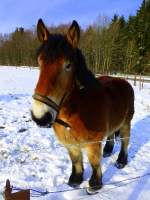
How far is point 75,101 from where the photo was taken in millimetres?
3629

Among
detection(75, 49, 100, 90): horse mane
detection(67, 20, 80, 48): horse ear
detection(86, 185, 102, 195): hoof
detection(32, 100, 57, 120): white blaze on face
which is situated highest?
detection(67, 20, 80, 48): horse ear

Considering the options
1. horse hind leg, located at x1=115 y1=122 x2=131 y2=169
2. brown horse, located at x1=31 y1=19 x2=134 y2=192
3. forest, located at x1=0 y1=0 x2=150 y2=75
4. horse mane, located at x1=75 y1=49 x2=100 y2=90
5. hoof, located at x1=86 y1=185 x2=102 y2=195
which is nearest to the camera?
brown horse, located at x1=31 y1=19 x2=134 y2=192

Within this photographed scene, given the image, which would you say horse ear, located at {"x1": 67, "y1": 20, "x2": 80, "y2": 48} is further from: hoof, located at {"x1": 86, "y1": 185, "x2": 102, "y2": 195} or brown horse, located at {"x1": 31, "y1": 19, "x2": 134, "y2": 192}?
hoof, located at {"x1": 86, "y1": 185, "x2": 102, "y2": 195}

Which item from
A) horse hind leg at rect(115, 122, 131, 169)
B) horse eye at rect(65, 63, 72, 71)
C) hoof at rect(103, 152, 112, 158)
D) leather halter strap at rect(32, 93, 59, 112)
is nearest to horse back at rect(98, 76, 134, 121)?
horse hind leg at rect(115, 122, 131, 169)

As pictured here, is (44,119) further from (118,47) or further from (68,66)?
(118,47)

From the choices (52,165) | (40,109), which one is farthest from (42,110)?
(52,165)

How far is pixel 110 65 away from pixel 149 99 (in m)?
31.7

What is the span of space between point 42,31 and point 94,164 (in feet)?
6.10

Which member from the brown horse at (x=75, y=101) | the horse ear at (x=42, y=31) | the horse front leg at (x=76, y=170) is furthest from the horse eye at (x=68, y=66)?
the horse front leg at (x=76, y=170)

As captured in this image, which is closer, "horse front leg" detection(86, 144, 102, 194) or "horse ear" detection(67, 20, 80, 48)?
"horse ear" detection(67, 20, 80, 48)

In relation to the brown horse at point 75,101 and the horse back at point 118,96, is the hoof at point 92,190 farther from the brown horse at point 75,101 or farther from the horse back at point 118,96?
the horse back at point 118,96

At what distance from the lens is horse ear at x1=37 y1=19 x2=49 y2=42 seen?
3201 mm

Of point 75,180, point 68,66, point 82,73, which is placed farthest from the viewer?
point 75,180

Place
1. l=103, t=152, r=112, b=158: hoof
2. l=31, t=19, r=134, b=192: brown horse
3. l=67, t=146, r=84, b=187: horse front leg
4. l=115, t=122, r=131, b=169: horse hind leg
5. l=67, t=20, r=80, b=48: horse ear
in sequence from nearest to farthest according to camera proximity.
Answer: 1. l=31, t=19, r=134, b=192: brown horse
2. l=67, t=20, r=80, b=48: horse ear
3. l=67, t=146, r=84, b=187: horse front leg
4. l=115, t=122, r=131, b=169: horse hind leg
5. l=103, t=152, r=112, b=158: hoof
